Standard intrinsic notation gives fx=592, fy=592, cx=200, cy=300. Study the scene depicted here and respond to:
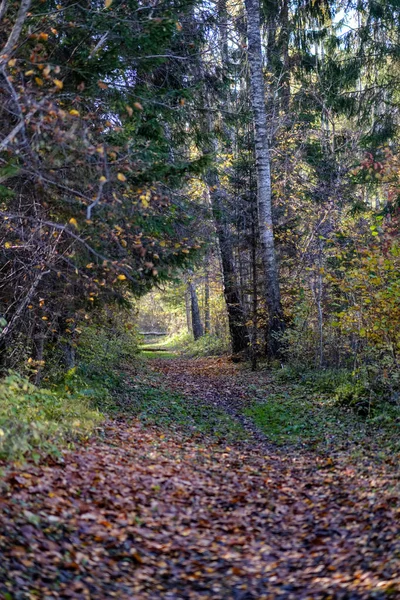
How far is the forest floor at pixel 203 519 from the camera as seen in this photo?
4695 mm

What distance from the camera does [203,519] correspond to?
6.27m

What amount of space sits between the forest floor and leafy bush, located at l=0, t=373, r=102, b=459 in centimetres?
26

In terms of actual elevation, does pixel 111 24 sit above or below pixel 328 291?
above

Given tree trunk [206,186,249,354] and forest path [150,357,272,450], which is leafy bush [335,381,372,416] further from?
tree trunk [206,186,249,354]

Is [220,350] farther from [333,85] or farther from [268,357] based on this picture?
[333,85]

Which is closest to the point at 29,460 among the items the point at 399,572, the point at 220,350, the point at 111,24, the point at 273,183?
the point at 399,572

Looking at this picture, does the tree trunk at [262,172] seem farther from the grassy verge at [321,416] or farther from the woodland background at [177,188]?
the grassy verge at [321,416]

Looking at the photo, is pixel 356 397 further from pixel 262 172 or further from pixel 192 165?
pixel 262 172

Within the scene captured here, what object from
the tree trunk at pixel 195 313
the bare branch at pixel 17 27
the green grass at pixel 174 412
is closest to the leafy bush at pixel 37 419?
the green grass at pixel 174 412

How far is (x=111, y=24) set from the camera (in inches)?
318

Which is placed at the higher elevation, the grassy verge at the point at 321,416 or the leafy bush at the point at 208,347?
the leafy bush at the point at 208,347

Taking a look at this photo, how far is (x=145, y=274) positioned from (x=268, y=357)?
8207 millimetres

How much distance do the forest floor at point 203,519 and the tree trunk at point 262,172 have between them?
7.19m

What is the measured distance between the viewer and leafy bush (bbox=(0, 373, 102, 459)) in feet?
22.3
